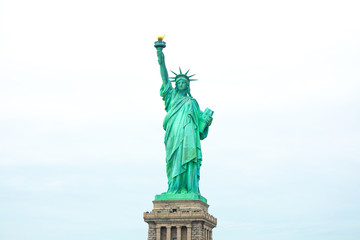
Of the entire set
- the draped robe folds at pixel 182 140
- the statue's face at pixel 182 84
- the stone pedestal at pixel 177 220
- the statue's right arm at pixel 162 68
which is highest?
the statue's right arm at pixel 162 68

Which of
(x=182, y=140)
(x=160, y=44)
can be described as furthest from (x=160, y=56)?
(x=182, y=140)

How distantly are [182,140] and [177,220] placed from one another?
5.18 m

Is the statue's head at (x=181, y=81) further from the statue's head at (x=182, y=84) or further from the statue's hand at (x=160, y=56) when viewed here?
the statue's hand at (x=160, y=56)

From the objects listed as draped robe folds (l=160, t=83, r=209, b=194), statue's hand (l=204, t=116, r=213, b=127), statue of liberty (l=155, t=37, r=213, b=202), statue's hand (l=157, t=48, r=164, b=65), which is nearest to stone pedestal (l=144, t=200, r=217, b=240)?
statue of liberty (l=155, t=37, r=213, b=202)

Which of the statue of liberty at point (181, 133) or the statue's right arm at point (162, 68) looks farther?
the statue's right arm at point (162, 68)

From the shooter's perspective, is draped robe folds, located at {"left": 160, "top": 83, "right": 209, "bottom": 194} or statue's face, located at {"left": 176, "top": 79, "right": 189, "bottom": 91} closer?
draped robe folds, located at {"left": 160, "top": 83, "right": 209, "bottom": 194}

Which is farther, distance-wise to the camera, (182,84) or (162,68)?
(182,84)

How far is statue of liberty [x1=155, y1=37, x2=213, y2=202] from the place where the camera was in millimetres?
45406

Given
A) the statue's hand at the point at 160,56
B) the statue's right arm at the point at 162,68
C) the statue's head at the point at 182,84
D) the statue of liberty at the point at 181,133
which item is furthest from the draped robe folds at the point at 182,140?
the statue's hand at the point at 160,56

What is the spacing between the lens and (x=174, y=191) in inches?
1780

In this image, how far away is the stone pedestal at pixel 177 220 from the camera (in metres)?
44.0

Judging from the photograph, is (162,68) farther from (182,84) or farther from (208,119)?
(208,119)

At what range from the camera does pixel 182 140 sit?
46062mm

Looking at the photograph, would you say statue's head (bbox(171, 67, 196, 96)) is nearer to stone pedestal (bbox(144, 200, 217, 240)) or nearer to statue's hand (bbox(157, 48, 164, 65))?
statue's hand (bbox(157, 48, 164, 65))
